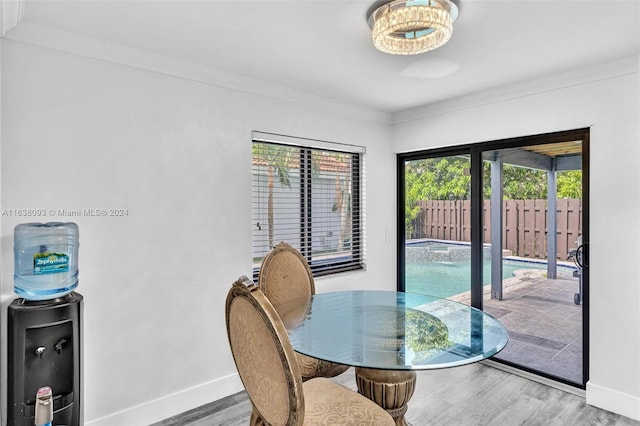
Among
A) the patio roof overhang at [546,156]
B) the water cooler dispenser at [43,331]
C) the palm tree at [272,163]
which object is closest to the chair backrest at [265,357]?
the water cooler dispenser at [43,331]

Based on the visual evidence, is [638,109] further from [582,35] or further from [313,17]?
[313,17]

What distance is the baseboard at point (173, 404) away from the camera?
243 centimetres

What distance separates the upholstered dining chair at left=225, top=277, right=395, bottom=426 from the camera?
139 centimetres

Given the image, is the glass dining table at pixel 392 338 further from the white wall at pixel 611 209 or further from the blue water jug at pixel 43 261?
the blue water jug at pixel 43 261

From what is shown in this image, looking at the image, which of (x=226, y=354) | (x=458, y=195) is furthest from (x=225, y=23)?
(x=458, y=195)

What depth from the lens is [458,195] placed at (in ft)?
12.4

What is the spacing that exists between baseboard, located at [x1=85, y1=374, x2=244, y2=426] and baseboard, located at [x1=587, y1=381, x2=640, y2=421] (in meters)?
2.61

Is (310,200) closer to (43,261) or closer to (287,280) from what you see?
(287,280)

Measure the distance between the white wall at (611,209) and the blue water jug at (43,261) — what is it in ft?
11.3

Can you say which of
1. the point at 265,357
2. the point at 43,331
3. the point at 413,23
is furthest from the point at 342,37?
the point at 43,331

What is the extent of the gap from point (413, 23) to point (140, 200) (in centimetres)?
196

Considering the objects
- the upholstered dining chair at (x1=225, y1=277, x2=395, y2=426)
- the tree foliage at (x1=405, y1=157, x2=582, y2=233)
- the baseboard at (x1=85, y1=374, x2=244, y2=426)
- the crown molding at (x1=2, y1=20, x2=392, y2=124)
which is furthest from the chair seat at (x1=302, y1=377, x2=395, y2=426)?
the tree foliage at (x1=405, y1=157, x2=582, y2=233)

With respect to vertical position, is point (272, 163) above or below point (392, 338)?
above

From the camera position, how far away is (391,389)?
2014mm
